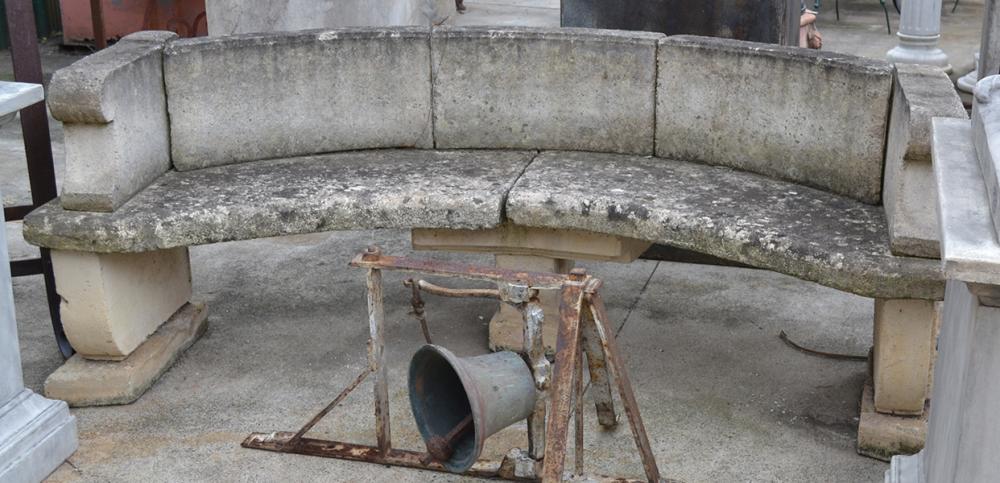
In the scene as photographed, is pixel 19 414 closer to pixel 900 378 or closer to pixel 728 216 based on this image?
pixel 728 216

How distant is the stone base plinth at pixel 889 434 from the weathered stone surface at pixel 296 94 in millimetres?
2211

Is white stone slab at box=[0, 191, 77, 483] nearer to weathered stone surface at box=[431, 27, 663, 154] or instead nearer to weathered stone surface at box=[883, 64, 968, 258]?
weathered stone surface at box=[431, 27, 663, 154]

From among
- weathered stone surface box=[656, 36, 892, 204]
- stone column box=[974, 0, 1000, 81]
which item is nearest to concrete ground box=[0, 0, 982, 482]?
weathered stone surface box=[656, 36, 892, 204]

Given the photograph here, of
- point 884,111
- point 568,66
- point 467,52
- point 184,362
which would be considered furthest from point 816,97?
point 184,362

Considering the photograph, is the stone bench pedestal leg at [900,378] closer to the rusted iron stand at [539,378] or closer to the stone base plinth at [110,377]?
the rusted iron stand at [539,378]

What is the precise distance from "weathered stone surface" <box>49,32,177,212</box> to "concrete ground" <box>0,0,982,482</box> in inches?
30.8

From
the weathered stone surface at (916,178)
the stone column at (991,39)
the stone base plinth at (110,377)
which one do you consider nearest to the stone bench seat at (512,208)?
the weathered stone surface at (916,178)

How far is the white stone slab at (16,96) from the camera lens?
14.9 ft

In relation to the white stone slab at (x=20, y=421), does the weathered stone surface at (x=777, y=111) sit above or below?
above

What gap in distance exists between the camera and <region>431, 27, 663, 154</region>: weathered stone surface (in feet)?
18.4

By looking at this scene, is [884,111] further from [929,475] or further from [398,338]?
[398,338]

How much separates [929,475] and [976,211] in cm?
112

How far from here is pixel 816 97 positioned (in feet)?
16.8

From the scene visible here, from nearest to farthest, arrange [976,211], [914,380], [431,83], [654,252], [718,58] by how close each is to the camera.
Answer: [976,211], [914,380], [718,58], [431,83], [654,252]
